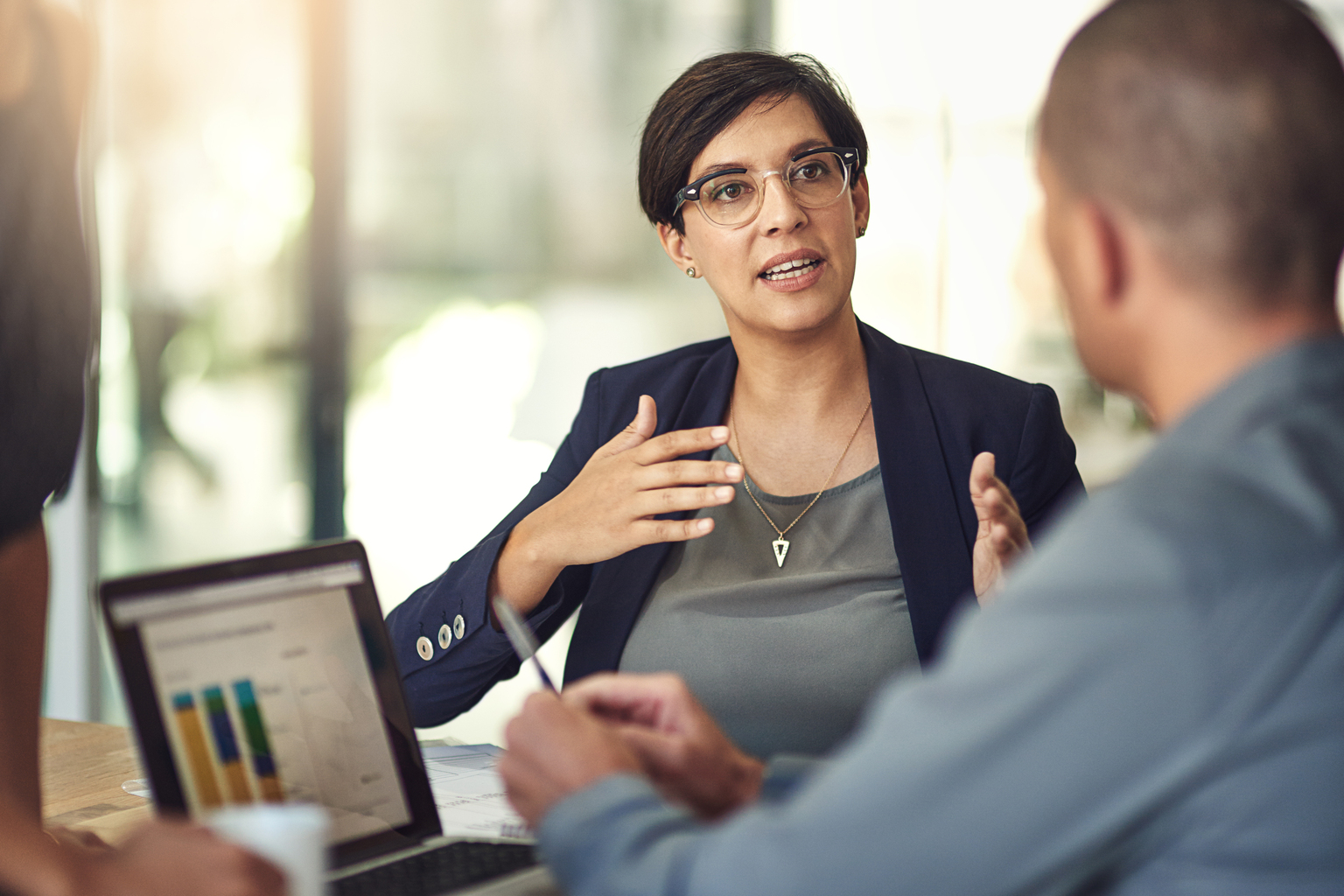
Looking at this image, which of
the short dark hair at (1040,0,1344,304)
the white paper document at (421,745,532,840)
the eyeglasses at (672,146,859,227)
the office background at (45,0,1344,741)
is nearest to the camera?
the short dark hair at (1040,0,1344,304)

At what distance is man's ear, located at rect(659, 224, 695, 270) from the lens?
6.03 feet

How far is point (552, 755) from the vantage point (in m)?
0.86

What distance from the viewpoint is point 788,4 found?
3799 mm

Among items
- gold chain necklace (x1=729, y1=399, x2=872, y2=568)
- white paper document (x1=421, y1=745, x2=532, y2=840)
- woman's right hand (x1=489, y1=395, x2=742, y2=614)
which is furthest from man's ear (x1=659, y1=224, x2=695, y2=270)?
white paper document (x1=421, y1=745, x2=532, y2=840)

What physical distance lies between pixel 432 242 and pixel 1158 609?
11.8 ft

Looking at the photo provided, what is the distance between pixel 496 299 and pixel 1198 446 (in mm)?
3387

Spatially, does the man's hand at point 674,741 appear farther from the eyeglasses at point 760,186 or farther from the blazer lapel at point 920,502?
the eyeglasses at point 760,186

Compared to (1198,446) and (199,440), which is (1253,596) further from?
(199,440)

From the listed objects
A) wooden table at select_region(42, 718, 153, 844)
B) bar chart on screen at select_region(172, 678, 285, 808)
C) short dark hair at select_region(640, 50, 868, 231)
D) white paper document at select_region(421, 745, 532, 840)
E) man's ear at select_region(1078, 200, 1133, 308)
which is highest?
short dark hair at select_region(640, 50, 868, 231)

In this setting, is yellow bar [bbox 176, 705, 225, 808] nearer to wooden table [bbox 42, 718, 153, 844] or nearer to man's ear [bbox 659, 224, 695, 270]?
wooden table [bbox 42, 718, 153, 844]

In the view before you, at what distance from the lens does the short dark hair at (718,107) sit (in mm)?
1703

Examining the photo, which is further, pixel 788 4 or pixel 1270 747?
pixel 788 4

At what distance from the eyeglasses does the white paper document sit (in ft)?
2.72

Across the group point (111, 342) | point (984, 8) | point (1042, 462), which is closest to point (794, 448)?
point (1042, 462)
